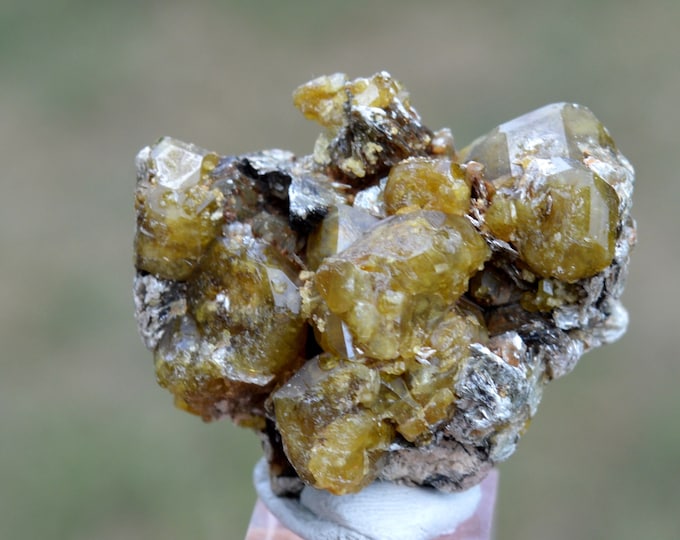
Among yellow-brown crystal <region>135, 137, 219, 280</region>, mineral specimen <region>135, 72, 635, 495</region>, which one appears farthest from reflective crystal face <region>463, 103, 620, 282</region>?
yellow-brown crystal <region>135, 137, 219, 280</region>

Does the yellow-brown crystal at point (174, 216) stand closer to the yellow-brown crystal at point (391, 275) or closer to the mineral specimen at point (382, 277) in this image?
the mineral specimen at point (382, 277)

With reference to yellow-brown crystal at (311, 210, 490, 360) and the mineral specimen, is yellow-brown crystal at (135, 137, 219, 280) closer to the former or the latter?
the mineral specimen

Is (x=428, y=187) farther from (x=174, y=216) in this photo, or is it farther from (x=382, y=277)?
(x=174, y=216)

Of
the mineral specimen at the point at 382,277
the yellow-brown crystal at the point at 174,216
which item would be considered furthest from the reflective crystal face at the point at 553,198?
the yellow-brown crystal at the point at 174,216

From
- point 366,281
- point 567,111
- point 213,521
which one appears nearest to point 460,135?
point 213,521

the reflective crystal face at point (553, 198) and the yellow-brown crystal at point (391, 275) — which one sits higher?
the reflective crystal face at point (553, 198)

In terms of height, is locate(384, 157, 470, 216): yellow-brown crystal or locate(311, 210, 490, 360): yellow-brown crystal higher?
locate(384, 157, 470, 216): yellow-brown crystal

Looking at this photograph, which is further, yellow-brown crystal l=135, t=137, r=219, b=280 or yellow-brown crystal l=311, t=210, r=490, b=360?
yellow-brown crystal l=135, t=137, r=219, b=280

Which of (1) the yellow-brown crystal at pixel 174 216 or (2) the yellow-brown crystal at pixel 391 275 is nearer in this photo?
(2) the yellow-brown crystal at pixel 391 275
